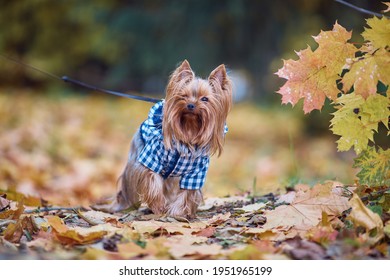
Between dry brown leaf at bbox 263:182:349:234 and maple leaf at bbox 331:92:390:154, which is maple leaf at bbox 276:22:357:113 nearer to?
maple leaf at bbox 331:92:390:154

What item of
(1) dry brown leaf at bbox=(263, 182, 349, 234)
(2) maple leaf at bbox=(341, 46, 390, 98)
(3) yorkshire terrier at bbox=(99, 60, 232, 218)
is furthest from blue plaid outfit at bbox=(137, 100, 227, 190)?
(2) maple leaf at bbox=(341, 46, 390, 98)

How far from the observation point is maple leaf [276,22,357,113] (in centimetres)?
290

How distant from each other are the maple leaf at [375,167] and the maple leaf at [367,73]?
18.8 inches

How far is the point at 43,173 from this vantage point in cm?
662

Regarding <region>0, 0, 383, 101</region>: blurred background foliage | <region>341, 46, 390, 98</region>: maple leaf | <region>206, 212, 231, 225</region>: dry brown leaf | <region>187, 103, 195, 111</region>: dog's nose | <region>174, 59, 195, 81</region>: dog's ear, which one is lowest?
<region>206, 212, 231, 225</region>: dry brown leaf

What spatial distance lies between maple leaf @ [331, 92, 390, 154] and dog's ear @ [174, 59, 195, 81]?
92 centimetres

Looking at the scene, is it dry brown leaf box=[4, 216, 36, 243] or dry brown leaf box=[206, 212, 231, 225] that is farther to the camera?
dry brown leaf box=[206, 212, 231, 225]

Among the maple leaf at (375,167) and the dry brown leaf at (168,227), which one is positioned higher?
the maple leaf at (375,167)

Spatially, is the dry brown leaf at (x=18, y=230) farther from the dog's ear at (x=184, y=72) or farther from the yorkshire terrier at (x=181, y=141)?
the dog's ear at (x=184, y=72)

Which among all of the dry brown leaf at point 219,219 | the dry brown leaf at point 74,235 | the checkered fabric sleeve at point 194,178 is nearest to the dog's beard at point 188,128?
the checkered fabric sleeve at point 194,178

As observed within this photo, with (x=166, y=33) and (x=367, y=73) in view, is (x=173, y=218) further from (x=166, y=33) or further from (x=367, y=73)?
(x=166, y=33)

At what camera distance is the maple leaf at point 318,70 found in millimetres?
2896

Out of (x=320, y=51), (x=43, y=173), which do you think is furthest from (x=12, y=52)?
(x=320, y=51)

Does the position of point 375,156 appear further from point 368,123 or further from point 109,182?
point 109,182
